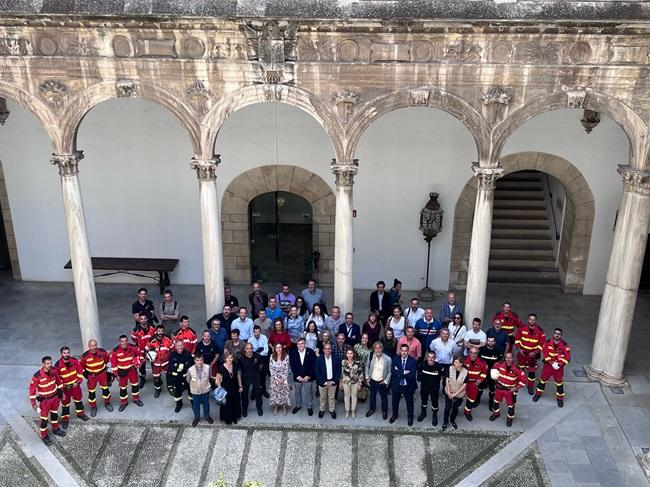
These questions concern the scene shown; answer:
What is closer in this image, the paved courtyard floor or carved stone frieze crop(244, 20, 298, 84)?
the paved courtyard floor

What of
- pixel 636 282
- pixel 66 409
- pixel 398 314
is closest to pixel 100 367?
pixel 66 409

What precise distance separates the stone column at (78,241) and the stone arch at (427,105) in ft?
16.1

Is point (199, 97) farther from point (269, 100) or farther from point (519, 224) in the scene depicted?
point (519, 224)

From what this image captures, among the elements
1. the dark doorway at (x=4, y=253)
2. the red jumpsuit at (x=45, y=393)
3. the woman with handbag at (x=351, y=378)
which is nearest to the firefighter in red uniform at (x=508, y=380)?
the woman with handbag at (x=351, y=378)

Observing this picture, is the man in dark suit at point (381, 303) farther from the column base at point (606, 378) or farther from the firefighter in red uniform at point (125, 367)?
the firefighter in red uniform at point (125, 367)

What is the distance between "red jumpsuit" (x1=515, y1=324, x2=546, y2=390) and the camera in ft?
37.4

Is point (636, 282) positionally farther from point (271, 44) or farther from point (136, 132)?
point (136, 132)

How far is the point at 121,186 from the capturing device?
591 inches

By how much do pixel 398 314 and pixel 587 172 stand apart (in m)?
5.95

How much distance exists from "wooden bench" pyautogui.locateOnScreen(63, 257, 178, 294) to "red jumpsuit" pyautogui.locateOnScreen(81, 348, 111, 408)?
422 cm

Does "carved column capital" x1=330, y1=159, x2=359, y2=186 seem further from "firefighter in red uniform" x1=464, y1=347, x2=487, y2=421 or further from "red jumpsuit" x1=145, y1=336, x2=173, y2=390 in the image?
"red jumpsuit" x1=145, y1=336, x2=173, y2=390

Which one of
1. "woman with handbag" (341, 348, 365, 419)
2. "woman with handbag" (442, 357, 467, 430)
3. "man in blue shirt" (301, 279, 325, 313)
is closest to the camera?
"woman with handbag" (442, 357, 467, 430)

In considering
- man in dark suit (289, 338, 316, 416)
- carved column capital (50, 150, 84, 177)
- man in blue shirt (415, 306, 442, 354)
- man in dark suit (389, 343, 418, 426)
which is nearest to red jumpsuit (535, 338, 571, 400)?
man in blue shirt (415, 306, 442, 354)

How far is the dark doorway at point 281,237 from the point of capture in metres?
15.2
